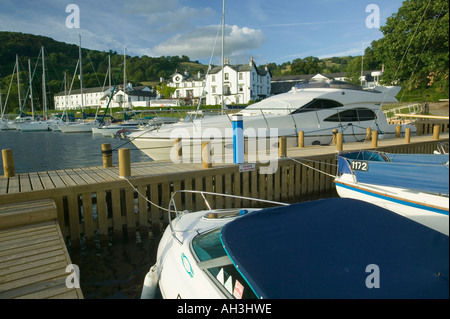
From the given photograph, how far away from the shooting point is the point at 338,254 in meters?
2.60

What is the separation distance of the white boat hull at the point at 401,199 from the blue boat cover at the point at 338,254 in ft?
7.70

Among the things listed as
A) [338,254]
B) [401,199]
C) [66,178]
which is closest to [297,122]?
[401,199]

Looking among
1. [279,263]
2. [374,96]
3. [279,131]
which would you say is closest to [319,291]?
[279,263]

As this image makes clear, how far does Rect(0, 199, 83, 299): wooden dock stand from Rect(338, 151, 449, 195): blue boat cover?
4.19 meters

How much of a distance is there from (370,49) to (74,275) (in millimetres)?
83482

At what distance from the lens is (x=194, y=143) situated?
10898 millimetres

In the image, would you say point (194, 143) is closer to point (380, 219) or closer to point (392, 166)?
point (392, 166)

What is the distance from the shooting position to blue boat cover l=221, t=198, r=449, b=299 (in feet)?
7.61

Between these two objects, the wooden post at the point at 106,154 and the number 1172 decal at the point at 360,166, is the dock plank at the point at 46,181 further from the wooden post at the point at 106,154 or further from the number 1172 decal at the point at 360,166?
the number 1172 decal at the point at 360,166

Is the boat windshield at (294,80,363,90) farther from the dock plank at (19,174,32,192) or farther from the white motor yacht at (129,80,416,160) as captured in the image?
the dock plank at (19,174,32,192)

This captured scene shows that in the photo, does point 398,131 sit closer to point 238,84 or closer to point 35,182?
point 35,182

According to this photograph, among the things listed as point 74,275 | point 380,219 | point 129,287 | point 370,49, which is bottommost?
point 129,287

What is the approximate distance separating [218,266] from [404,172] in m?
4.02

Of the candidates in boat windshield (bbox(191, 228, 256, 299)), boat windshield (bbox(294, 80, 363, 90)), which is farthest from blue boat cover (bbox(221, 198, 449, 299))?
boat windshield (bbox(294, 80, 363, 90))
